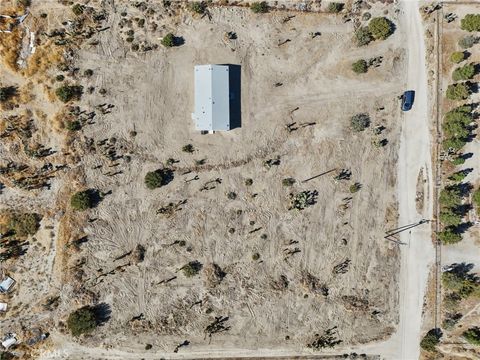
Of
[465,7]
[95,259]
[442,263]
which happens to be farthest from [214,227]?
[465,7]

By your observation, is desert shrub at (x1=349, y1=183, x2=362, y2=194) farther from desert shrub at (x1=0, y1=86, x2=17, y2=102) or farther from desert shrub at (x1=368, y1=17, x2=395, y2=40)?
desert shrub at (x1=0, y1=86, x2=17, y2=102)

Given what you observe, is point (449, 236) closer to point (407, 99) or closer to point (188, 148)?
point (407, 99)

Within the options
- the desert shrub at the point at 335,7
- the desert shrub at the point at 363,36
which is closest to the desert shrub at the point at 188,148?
the desert shrub at the point at 335,7

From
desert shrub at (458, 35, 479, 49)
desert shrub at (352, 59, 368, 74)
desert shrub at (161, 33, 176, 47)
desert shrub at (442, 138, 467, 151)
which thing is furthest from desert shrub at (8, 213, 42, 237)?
desert shrub at (458, 35, 479, 49)

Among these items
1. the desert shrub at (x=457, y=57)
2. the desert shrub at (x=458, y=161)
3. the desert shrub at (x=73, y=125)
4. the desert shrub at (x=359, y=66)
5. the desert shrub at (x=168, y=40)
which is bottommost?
the desert shrub at (x=458, y=161)

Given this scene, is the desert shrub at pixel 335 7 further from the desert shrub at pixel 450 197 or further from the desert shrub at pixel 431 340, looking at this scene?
the desert shrub at pixel 431 340

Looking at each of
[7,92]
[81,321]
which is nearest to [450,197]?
[81,321]
